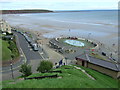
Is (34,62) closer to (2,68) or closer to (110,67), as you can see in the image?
(2,68)

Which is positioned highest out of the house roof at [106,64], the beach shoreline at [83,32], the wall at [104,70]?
the beach shoreline at [83,32]

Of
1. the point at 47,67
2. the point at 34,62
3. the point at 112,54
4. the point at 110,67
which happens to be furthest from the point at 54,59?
the point at 112,54

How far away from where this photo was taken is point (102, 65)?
2030 centimetres

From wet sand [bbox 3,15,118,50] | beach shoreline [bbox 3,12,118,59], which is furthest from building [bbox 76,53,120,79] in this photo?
wet sand [bbox 3,15,118,50]

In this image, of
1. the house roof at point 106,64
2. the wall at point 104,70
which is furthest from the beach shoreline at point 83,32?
the wall at point 104,70

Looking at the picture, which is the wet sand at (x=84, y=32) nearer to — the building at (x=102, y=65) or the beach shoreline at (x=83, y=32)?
the beach shoreline at (x=83, y=32)

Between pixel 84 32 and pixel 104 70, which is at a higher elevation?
pixel 84 32

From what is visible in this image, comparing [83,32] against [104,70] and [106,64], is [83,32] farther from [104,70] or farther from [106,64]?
[104,70]

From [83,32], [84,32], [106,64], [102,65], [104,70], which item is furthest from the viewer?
[83,32]

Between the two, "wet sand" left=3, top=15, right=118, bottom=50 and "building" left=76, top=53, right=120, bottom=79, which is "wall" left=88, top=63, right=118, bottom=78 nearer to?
"building" left=76, top=53, right=120, bottom=79

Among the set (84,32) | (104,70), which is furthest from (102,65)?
(84,32)

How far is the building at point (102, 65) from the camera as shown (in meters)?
19.0

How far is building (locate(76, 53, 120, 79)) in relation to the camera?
18984mm

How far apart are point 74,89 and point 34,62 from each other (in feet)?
58.9
